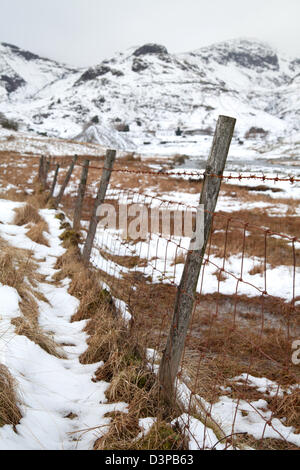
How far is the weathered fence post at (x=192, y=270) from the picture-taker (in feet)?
6.37

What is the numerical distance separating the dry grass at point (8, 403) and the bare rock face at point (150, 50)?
201566 mm

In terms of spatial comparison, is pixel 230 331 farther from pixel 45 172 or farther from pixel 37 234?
pixel 45 172

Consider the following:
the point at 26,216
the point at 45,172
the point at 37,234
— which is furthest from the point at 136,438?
the point at 45,172

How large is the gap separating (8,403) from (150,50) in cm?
20437

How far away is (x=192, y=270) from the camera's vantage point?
82.6 inches

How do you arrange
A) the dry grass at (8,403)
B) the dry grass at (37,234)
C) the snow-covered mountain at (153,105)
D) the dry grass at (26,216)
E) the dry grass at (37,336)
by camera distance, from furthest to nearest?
the snow-covered mountain at (153,105) < the dry grass at (26,216) < the dry grass at (37,234) < the dry grass at (37,336) < the dry grass at (8,403)

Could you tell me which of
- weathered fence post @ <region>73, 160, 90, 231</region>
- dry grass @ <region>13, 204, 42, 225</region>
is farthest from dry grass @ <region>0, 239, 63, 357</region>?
dry grass @ <region>13, 204, 42, 225</region>

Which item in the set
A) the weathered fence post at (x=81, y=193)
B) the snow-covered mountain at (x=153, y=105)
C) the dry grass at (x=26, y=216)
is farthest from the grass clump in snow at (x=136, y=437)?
the snow-covered mountain at (x=153, y=105)

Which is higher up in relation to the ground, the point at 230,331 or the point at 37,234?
the point at 37,234

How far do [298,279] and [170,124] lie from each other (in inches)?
4009

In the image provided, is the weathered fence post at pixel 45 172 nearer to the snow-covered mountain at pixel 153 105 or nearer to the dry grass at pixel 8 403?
the dry grass at pixel 8 403

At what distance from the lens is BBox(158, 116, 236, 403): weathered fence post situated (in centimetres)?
194

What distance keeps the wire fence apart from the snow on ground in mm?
563

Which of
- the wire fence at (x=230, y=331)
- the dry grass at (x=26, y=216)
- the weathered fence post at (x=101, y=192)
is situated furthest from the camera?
the dry grass at (x=26, y=216)
